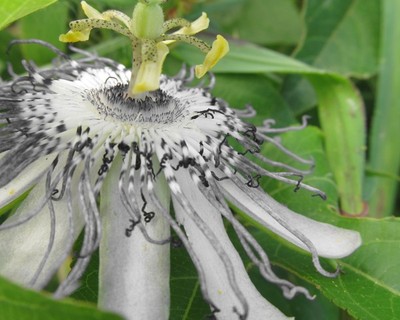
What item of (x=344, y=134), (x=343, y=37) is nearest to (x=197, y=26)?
(x=344, y=134)

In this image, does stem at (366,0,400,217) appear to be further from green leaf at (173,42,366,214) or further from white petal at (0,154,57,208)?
white petal at (0,154,57,208)

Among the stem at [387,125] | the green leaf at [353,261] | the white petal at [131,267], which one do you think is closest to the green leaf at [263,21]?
the stem at [387,125]

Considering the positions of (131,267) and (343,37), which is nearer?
(131,267)

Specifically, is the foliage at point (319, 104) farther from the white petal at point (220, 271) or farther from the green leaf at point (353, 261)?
the white petal at point (220, 271)

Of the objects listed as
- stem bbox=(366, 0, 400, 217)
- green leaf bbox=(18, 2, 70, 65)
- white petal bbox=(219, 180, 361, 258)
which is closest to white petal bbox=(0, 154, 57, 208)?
white petal bbox=(219, 180, 361, 258)

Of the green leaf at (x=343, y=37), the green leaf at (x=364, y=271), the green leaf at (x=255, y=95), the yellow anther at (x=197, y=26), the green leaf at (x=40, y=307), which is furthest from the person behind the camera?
the green leaf at (x=343, y=37)

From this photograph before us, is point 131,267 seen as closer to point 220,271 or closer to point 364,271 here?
point 220,271
